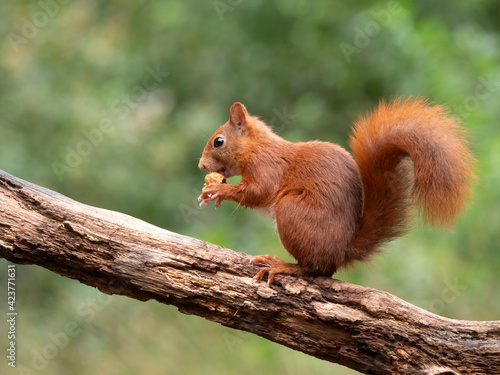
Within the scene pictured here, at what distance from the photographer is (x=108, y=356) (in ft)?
9.88

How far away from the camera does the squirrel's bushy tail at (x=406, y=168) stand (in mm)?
1768

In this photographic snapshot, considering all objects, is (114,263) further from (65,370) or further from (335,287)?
(65,370)

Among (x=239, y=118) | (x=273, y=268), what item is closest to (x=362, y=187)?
(x=273, y=268)

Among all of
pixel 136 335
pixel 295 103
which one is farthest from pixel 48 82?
pixel 136 335

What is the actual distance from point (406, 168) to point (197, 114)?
2524mm

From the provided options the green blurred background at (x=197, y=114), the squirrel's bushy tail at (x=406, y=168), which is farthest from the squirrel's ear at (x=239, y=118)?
the green blurred background at (x=197, y=114)

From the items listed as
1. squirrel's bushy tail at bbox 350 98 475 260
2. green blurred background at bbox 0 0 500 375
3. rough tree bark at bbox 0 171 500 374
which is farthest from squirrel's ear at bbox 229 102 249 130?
green blurred background at bbox 0 0 500 375

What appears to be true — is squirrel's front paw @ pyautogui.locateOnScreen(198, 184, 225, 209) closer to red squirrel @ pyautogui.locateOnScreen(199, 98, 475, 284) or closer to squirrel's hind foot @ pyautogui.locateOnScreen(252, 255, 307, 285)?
red squirrel @ pyautogui.locateOnScreen(199, 98, 475, 284)

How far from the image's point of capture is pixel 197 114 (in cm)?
425

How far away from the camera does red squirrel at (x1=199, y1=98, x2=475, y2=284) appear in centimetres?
178

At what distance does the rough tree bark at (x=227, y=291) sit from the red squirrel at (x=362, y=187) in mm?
103

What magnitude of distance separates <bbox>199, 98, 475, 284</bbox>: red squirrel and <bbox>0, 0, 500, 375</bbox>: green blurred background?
3.29 ft

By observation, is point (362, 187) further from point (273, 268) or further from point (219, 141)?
point (219, 141)

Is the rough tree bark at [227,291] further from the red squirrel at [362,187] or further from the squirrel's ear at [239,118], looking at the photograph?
the squirrel's ear at [239,118]
